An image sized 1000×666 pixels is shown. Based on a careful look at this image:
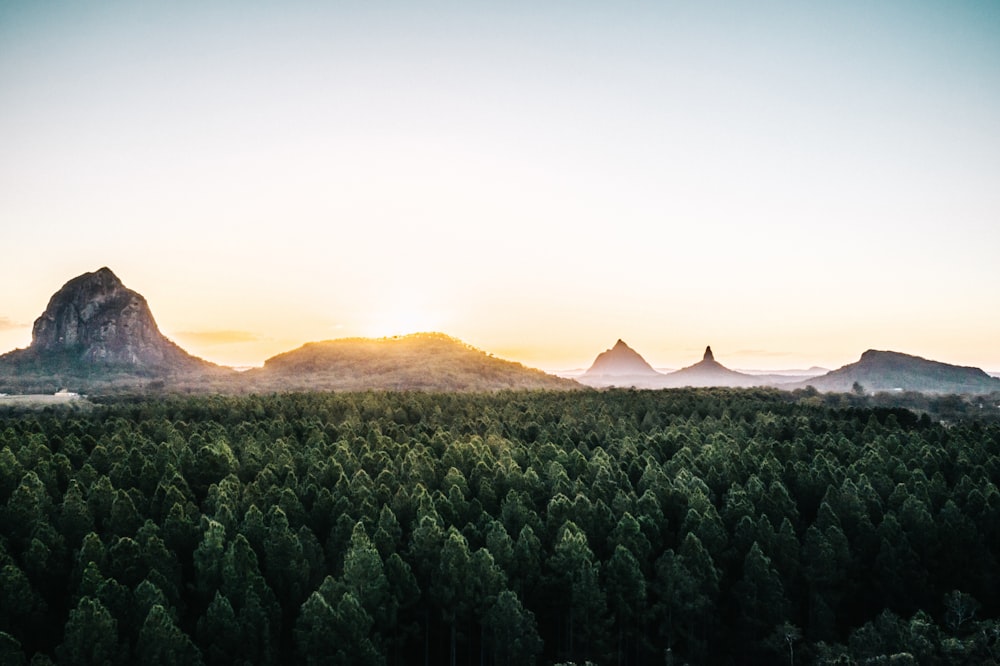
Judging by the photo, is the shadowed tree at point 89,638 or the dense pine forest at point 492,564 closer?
the shadowed tree at point 89,638

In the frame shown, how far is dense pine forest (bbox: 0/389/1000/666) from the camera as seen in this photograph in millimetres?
33312

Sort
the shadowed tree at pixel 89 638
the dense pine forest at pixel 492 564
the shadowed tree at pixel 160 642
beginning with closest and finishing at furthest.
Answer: the shadowed tree at pixel 89 638
the shadowed tree at pixel 160 642
the dense pine forest at pixel 492 564

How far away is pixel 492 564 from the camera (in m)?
36.9

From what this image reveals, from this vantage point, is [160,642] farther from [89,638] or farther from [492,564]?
[492,564]

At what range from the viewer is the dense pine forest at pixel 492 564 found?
33.3 m

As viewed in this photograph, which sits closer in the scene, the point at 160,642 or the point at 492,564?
the point at 160,642

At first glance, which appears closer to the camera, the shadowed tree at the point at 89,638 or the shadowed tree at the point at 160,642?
the shadowed tree at the point at 89,638

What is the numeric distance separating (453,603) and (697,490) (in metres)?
20.3

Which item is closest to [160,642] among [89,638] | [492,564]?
[89,638]

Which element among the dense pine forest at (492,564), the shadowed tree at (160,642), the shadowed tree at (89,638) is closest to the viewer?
the shadowed tree at (89,638)

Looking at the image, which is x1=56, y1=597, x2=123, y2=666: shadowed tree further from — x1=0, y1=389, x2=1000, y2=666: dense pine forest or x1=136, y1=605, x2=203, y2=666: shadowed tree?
x1=136, y1=605, x2=203, y2=666: shadowed tree

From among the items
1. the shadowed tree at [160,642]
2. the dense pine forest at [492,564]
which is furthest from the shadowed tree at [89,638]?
the shadowed tree at [160,642]

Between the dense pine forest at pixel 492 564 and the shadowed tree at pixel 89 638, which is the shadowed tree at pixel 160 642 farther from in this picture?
the shadowed tree at pixel 89 638

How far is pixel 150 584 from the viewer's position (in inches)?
1293
